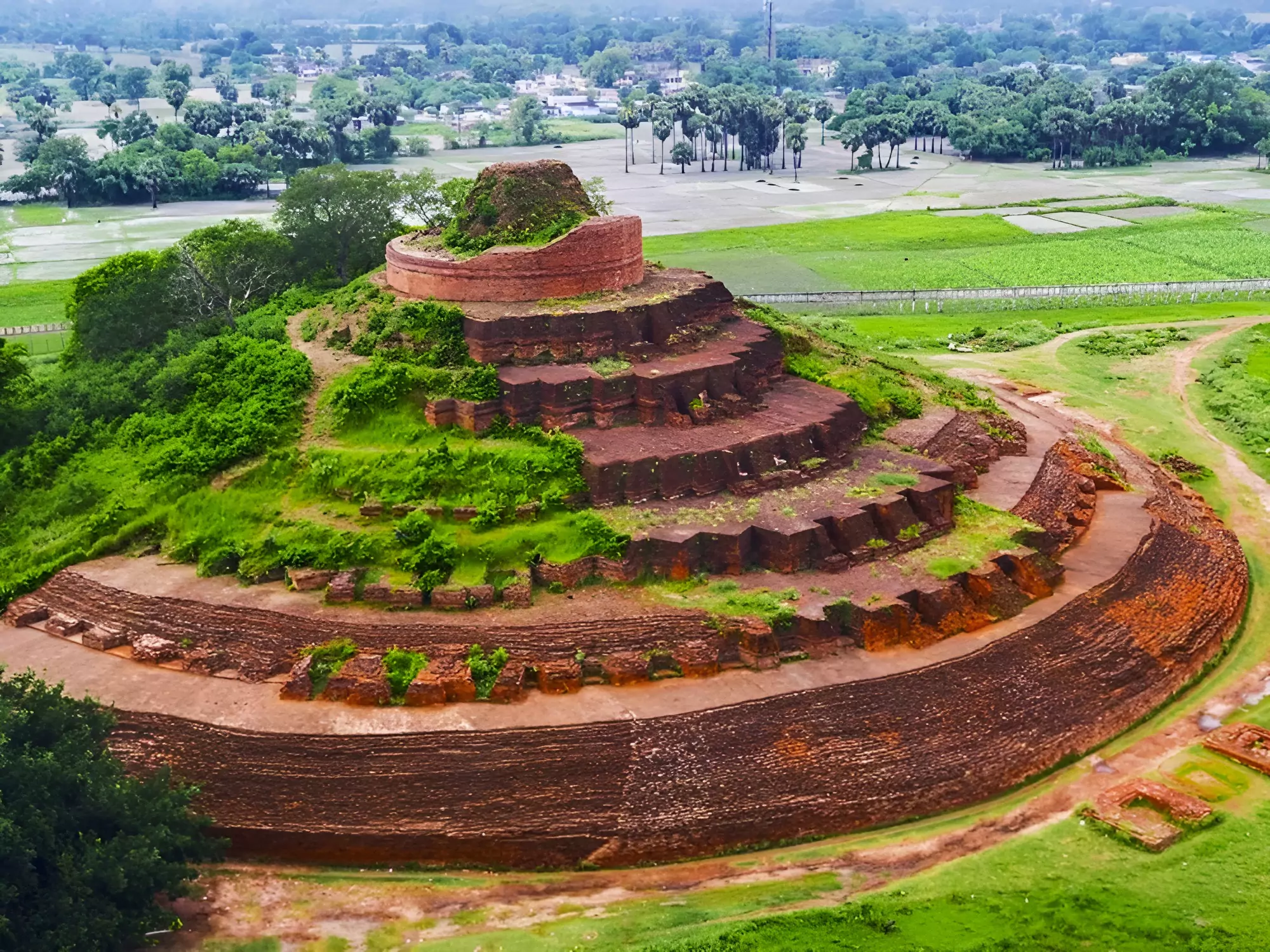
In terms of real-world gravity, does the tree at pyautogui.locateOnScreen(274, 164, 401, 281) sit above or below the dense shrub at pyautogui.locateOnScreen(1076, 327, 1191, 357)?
above

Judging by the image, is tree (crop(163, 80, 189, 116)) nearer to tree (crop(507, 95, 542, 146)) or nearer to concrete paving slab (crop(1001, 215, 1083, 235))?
tree (crop(507, 95, 542, 146))

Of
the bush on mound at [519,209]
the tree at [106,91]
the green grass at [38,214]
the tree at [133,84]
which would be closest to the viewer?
the bush on mound at [519,209]

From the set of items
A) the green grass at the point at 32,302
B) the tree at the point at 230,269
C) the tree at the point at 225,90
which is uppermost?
the tree at the point at 225,90

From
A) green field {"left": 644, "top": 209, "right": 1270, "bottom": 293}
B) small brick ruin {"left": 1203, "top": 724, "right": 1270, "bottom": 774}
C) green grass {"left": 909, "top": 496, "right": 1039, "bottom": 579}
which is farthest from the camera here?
green field {"left": 644, "top": 209, "right": 1270, "bottom": 293}

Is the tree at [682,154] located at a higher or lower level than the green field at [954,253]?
higher

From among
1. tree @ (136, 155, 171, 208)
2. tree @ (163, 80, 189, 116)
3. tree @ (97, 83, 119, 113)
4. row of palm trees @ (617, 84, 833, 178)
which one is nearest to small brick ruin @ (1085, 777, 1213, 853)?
tree @ (136, 155, 171, 208)

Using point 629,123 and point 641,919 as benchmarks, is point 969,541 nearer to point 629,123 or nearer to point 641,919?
point 641,919

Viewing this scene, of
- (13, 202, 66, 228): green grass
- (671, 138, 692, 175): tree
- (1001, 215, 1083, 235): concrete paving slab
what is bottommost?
(1001, 215, 1083, 235): concrete paving slab

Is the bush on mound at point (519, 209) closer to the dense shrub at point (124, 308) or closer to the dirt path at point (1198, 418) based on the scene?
the dense shrub at point (124, 308)

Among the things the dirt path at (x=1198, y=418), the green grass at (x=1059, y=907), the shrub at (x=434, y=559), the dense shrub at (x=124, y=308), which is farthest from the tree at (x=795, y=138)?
the green grass at (x=1059, y=907)
